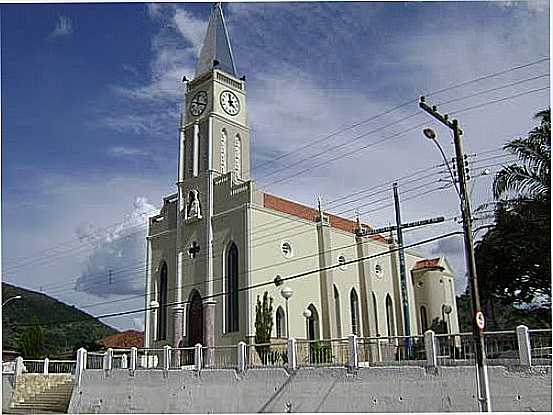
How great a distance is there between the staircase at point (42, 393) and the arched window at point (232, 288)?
571cm

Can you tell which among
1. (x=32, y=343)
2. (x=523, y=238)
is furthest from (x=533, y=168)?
(x=32, y=343)

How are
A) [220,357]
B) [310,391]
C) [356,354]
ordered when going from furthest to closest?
1. [220,357]
2. [310,391]
3. [356,354]

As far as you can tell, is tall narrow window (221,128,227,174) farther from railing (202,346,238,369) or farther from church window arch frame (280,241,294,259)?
railing (202,346,238,369)

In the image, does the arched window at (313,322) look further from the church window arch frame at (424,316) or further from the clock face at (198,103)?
the clock face at (198,103)

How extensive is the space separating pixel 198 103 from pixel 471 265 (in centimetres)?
1878

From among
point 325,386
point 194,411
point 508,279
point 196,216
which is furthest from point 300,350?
point 508,279

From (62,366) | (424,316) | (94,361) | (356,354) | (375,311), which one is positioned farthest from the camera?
(424,316)

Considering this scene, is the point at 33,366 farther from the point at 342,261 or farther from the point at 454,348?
the point at 454,348

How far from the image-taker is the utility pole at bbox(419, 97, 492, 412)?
9781mm

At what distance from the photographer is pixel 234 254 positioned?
75.9ft

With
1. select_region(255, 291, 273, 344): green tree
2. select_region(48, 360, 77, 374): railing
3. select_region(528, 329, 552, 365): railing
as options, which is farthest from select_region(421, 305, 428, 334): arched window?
select_region(528, 329, 552, 365): railing

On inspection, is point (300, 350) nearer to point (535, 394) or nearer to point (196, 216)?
point (535, 394)

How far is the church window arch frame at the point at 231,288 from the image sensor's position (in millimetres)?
22266

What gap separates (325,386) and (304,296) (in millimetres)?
10577
